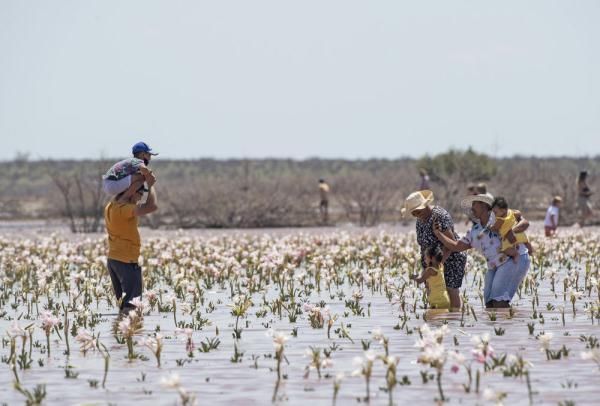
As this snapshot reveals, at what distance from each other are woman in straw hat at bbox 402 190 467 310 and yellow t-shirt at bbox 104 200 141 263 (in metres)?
2.87

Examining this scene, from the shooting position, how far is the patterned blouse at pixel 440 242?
1433 cm

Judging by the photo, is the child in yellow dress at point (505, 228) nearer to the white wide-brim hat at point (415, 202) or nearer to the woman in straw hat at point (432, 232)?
the woman in straw hat at point (432, 232)

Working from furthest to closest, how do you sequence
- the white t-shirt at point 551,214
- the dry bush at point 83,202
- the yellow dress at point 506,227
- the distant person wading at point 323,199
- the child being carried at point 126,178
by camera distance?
the distant person wading at point 323,199 → the dry bush at point 83,202 → the white t-shirt at point 551,214 → the yellow dress at point 506,227 → the child being carried at point 126,178

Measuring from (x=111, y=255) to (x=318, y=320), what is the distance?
250 centimetres

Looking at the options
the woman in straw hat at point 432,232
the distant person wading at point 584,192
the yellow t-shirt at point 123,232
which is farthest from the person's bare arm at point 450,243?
the distant person wading at point 584,192

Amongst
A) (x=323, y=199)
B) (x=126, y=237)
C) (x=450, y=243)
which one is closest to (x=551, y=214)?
(x=323, y=199)

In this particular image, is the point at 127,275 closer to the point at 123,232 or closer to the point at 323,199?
the point at 123,232

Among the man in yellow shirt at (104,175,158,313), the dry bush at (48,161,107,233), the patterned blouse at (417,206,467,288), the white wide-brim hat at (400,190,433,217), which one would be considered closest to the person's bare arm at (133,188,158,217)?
the man in yellow shirt at (104,175,158,313)

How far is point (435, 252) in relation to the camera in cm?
1430

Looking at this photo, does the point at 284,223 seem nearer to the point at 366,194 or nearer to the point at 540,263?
the point at 366,194

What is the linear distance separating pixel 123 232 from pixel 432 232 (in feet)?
10.7

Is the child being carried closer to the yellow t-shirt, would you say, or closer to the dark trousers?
the yellow t-shirt

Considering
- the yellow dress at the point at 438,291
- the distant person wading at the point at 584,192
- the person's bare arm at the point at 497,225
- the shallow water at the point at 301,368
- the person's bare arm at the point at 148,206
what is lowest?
the shallow water at the point at 301,368

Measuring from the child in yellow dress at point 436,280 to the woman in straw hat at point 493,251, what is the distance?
20cm
